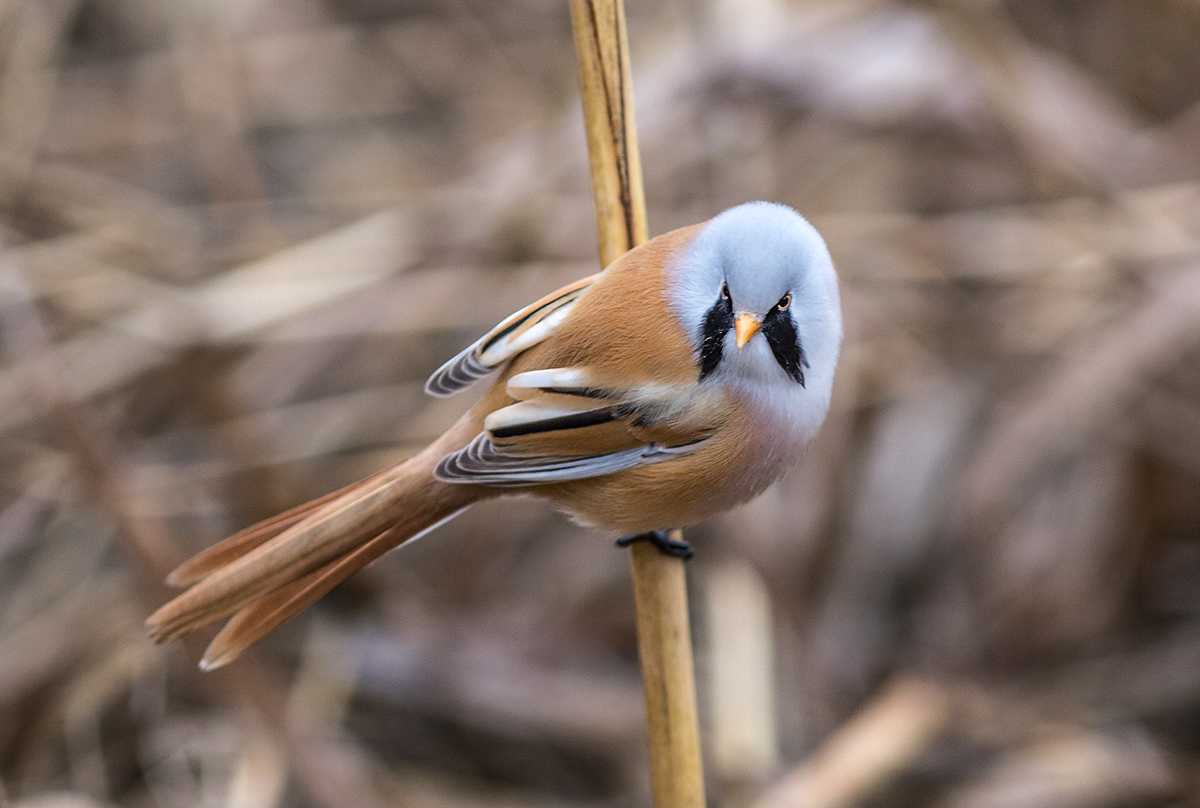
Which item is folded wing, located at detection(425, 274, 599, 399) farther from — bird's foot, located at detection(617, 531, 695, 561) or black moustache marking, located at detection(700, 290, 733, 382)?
bird's foot, located at detection(617, 531, 695, 561)

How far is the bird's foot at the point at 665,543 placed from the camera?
2340 mm

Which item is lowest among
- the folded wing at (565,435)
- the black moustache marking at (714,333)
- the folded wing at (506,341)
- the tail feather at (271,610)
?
the tail feather at (271,610)

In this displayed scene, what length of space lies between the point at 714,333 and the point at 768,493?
1.73m

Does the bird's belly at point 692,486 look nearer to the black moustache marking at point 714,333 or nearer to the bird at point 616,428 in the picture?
the bird at point 616,428

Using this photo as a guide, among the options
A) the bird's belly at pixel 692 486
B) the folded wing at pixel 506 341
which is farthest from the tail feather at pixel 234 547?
the bird's belly at pixel 692 486

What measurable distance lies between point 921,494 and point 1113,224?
1115 millimetres

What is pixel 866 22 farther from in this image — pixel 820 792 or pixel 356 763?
pixel 356 763

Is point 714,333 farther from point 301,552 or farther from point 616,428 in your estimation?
point 301,552

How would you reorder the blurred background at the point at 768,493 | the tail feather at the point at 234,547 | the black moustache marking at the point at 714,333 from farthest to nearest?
the blurred background at the point at 768,493 < the tail feather at the point at 234,547 < the black moustache marking at the point at 714,333

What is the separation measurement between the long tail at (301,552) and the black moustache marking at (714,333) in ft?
1.70

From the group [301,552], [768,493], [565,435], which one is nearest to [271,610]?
[301,552]

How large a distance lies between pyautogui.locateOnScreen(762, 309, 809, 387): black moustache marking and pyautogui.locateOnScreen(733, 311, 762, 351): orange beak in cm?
4

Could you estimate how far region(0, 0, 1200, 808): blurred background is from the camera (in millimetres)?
3736

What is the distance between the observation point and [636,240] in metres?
2.25
